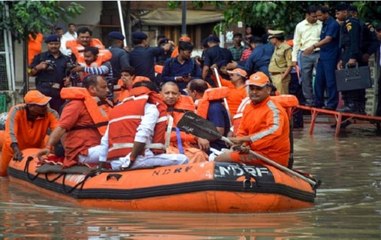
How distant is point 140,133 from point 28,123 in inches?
127

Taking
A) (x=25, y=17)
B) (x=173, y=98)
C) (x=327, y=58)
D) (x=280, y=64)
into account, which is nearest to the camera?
(x=173, y=98)

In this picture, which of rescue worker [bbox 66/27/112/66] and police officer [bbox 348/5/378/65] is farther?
police officer [bbox 348/5/378/65]

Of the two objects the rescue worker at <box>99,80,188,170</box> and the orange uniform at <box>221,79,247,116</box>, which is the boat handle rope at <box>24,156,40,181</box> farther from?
the orange uniform at <box>221,79,247,116</box>

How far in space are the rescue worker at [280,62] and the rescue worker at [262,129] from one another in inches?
349

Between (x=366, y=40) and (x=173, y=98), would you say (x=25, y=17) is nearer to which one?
(x=366, y=40)

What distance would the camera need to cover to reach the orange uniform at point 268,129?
1203cm

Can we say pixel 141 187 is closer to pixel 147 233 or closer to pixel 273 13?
pixel 147 233

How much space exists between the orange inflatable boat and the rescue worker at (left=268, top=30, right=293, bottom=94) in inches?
354

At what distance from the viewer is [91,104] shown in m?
13.4

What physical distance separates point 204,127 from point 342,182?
2.52 meters

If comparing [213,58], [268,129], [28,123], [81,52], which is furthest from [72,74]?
[268,129]

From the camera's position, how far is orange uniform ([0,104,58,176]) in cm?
1509

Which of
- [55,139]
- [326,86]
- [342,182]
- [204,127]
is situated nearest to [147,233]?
[204,127]

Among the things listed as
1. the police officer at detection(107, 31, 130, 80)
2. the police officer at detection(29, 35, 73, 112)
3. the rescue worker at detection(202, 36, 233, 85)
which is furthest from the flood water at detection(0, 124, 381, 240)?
the rescue worker at detection(202, 36, 233, 85)
